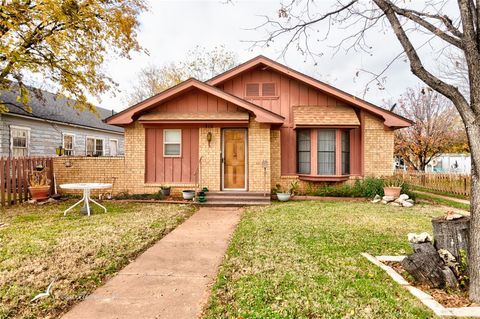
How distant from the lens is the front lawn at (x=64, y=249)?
3.21 m

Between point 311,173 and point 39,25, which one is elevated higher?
point 39,25

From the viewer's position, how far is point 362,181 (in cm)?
1131

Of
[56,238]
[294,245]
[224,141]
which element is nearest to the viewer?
[294,245]

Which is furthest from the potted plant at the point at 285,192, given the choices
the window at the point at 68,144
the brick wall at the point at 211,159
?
the window at the point at 68,144

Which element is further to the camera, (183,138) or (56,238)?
(183,138)

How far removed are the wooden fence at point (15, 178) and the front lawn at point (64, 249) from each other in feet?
3.56

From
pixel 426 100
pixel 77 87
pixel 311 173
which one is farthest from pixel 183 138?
pixel 426 100

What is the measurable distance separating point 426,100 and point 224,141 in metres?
17.7

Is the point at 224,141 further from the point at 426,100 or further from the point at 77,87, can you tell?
the point at 426,100

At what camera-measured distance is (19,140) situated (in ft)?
45.0

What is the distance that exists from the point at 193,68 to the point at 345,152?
21096 millimetres

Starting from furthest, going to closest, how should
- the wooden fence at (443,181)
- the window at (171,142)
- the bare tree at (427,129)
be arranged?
the bare tree at (427,129) → the wooden fence at (443,181) → the window at (171,142)

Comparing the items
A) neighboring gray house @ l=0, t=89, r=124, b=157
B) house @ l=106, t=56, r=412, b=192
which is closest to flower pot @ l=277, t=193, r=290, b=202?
house @ l=106, t=56, r=412, b=192

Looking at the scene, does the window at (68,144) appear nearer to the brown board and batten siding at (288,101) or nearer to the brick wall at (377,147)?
the brown board and batten siding at (288,101)
